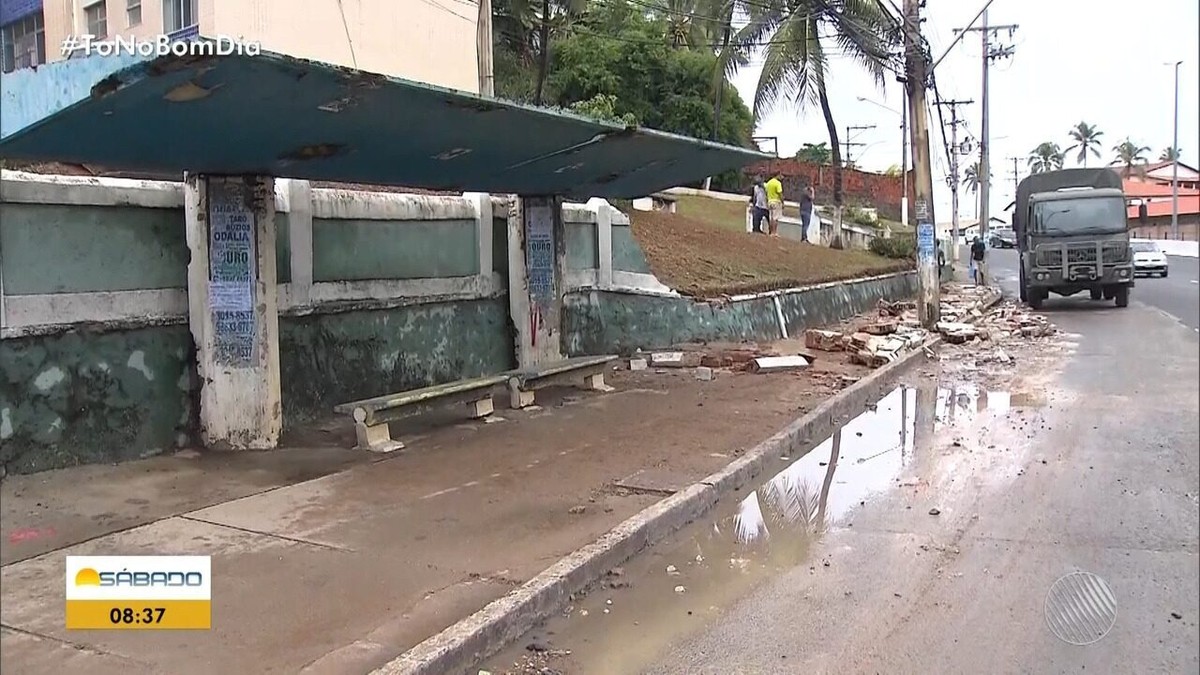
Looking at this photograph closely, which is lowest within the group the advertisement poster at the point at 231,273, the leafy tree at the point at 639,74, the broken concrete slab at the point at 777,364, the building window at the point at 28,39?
the broken concrete slab at the point at 777,364

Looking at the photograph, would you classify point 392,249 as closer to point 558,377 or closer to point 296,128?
point 558,377

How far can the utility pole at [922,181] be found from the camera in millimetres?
17625

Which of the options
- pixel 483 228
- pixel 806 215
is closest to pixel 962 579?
pixel 483 228

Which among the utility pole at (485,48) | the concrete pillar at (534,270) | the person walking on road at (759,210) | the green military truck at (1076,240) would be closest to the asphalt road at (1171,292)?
the green military truck at (1076,240)

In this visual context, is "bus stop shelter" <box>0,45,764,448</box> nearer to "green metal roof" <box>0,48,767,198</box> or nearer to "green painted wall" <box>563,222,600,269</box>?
"green metal roof" <box>0,48,767,198</box>

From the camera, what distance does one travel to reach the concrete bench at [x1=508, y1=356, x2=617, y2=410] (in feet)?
32.5

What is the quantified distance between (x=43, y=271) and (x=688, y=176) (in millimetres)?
7378

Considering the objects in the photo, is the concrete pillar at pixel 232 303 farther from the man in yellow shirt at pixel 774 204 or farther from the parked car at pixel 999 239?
the parked car at pixel 999 239

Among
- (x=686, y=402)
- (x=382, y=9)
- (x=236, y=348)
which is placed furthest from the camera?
(x=382, y=9)

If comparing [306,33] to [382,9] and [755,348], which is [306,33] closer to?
[382,9]

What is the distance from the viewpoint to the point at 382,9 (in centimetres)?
2222

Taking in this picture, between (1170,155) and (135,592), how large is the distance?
2915 mm

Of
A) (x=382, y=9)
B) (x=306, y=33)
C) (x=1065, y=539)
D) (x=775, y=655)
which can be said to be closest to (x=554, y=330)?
(x=1065, y=539)

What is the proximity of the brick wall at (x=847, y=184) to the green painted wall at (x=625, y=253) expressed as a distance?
93.9 ft
